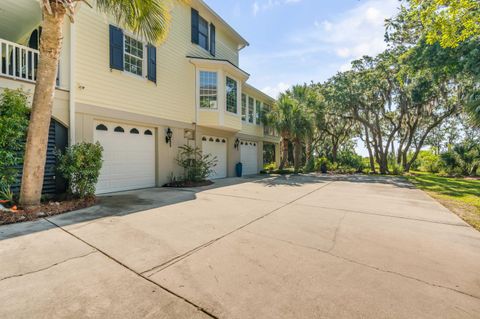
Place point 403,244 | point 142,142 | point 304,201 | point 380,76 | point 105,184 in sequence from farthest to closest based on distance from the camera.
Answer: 1. point 380,76
2. point 142,142
3. point 105,184
4. point 304,201
5. point 403,244

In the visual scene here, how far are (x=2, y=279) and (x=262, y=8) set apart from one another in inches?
429

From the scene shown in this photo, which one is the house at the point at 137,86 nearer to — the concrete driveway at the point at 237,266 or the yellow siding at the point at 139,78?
the yellow siding at the point at 139,78

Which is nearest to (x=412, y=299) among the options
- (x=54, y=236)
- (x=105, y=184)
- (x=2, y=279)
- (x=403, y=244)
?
(x=403, y=244)

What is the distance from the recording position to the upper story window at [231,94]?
11916 mm

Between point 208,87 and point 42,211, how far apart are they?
847cm

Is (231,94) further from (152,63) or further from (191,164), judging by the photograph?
(191,164)

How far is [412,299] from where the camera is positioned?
2148 millimetres

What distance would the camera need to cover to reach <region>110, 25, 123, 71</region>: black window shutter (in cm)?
752

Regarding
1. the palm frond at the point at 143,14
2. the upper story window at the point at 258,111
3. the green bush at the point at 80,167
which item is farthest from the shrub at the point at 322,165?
the green bush at the point at 80,167

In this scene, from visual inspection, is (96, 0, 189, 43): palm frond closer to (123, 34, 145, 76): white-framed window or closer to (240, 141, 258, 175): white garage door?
(123, 34, 145, 76): white-framed window

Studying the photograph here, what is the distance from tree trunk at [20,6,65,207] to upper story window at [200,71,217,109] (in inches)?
262

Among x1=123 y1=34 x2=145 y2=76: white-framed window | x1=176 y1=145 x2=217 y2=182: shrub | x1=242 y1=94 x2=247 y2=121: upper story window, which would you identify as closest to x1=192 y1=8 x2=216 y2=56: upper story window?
x1=123 y1=34 x2=145 y2=76: white-framed window

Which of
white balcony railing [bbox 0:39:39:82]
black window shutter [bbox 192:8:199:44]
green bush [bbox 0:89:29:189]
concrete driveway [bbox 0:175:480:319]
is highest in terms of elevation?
black window shutter [bbox 192:8:199:44]

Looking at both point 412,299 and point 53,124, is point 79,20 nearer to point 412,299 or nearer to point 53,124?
point 53,124
